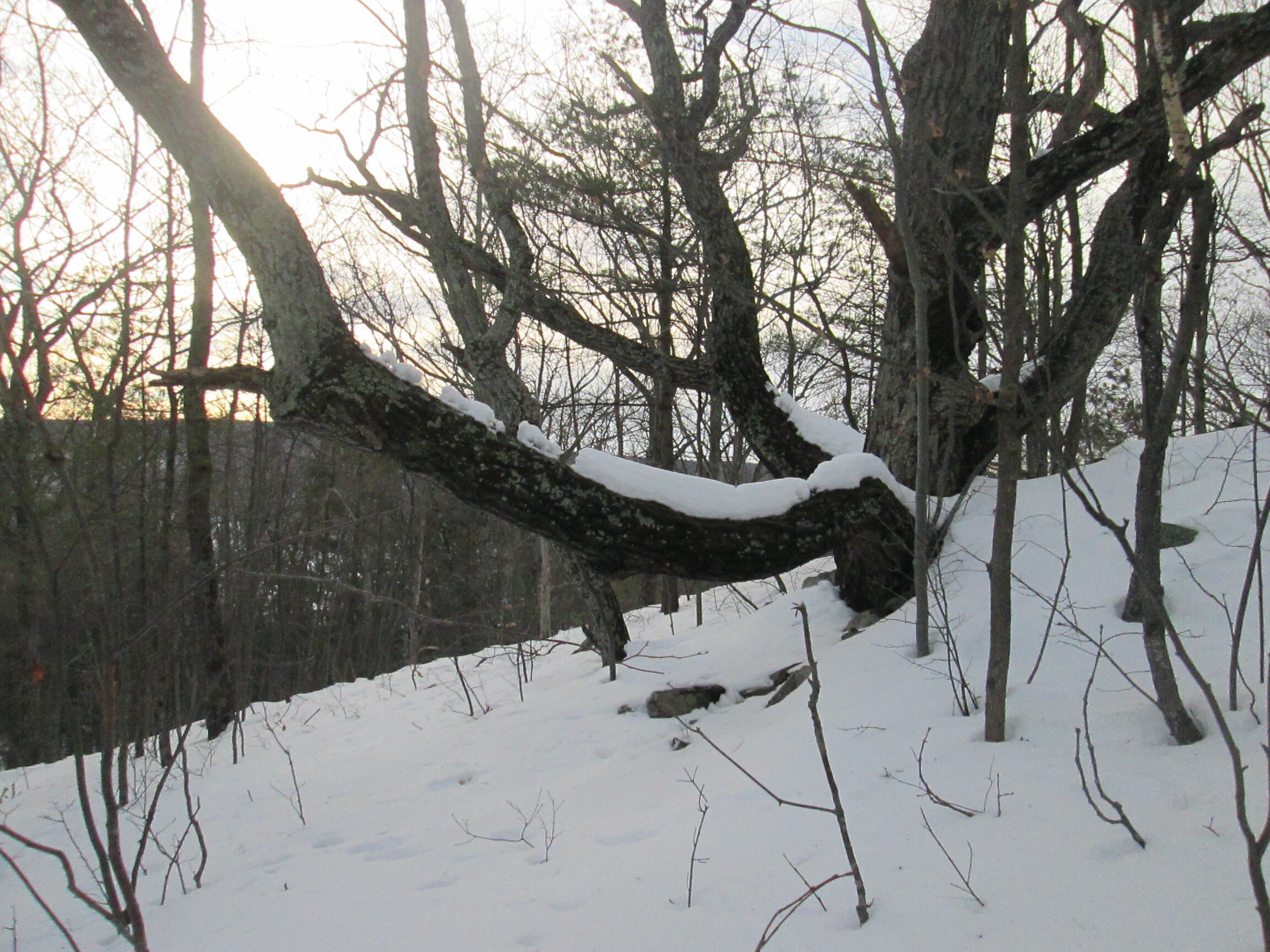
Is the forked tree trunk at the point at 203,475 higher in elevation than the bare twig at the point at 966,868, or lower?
higher

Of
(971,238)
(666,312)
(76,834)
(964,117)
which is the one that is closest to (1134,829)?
(971,238)

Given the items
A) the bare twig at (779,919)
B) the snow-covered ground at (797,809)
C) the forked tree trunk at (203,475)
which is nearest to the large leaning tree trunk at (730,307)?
the snow-covered ground at (797,809)

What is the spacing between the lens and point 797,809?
91.4 inches

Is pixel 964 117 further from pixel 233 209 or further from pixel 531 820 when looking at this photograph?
pixel 531 820

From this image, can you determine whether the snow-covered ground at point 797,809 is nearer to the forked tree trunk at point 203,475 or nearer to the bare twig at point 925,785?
the bare twig at point 925,785

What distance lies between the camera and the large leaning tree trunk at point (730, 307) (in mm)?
3029

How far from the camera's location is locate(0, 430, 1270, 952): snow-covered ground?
172 cm

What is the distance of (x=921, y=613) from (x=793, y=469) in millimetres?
1623

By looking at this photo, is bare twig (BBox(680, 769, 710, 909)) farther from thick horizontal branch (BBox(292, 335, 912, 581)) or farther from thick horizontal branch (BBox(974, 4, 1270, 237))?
thick horizontal branch (BBox(974, 4, 1270, 237))

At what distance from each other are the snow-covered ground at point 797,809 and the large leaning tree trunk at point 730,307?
677 millimetres

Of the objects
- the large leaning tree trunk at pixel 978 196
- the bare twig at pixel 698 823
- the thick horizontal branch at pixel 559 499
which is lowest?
the bare twig at pixel 698 823

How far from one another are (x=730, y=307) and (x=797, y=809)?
10.3ft

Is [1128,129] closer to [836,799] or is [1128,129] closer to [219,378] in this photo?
[836,799]

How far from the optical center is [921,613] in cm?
323
